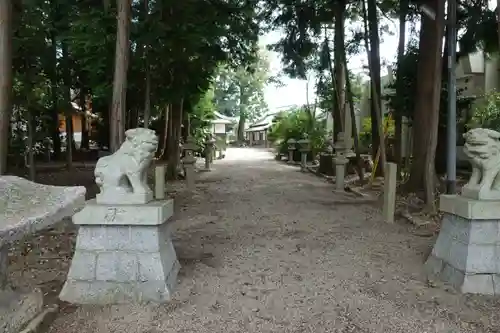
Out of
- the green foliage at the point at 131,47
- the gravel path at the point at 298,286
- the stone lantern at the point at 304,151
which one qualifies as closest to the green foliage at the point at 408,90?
the green foliage at the point at 131,47

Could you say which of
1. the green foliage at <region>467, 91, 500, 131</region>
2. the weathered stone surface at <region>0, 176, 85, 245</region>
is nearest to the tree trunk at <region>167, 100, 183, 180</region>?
the green foliage at <region>467, 91, 500, 131</region>

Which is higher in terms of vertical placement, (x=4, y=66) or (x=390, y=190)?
(x=4, y=66)

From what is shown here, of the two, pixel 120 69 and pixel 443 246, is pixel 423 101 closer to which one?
pixel 443 246

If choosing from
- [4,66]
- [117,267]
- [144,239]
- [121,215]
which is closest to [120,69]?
[4,66]

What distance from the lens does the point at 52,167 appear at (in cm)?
1448

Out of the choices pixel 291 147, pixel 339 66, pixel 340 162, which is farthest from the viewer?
pixel 291 147

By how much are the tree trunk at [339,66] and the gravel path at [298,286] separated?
5953 mm

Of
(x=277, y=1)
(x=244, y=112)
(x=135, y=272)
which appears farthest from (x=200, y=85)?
(x=244, y=112)

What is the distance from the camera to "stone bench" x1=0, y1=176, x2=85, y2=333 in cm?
223

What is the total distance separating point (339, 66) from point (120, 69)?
10481mm

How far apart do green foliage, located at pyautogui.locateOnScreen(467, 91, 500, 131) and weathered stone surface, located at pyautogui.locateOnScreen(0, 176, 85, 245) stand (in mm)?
10160

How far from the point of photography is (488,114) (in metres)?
11.7

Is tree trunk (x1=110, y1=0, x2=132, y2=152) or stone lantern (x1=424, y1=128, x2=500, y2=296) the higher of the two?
Result: tree trunk (x1=110, y1=0, x2=132, y2=152)

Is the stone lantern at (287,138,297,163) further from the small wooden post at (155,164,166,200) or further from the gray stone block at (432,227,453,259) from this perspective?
the gray stone block at (432,227,453,259)
